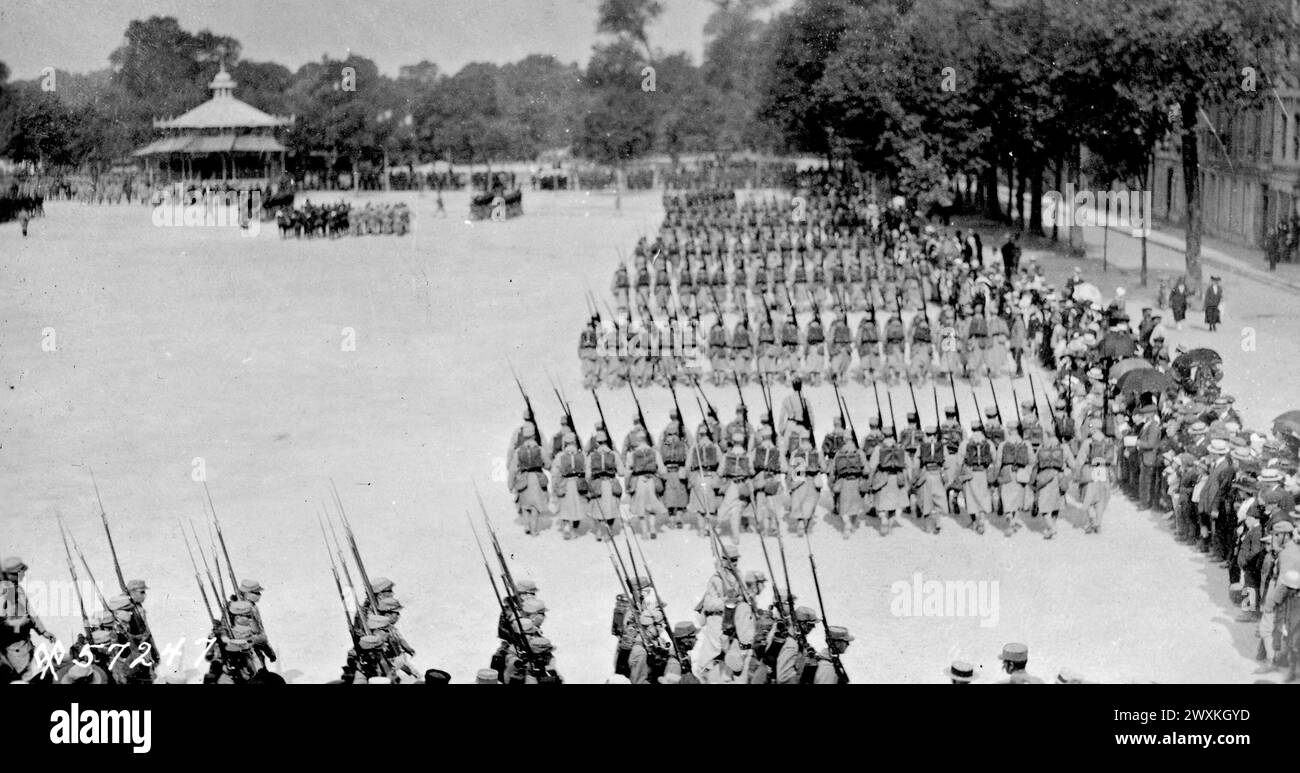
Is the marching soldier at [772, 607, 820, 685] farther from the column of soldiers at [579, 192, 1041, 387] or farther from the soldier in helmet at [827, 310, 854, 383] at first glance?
the soldier in helmet at [827, 310, 854, 383]

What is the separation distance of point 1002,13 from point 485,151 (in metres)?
34.7

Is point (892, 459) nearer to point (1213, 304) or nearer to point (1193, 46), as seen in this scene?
point (1213, 304)

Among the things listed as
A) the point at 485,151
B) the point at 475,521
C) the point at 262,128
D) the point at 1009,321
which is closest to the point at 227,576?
the point at 475,521

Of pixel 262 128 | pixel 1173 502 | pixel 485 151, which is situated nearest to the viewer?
pixel 1173 502

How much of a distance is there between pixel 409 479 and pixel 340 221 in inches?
1117

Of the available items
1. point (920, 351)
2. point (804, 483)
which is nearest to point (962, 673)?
point (804, 483)

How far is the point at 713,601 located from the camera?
10680 millimetres

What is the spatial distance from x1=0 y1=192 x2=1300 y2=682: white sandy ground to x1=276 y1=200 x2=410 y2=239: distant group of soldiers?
1043 cm

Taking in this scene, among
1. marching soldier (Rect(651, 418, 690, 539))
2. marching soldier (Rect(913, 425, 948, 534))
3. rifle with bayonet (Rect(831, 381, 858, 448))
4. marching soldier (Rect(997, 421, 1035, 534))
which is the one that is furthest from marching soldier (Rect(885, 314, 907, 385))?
marching soldier (Rect(651, 418, 690, 539))

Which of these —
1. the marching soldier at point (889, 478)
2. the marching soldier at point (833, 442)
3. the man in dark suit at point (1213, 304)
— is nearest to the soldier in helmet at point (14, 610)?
the marching soldier at point (833, 442)

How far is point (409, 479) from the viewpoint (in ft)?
53.5

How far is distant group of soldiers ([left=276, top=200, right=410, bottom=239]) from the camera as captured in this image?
140 ft
